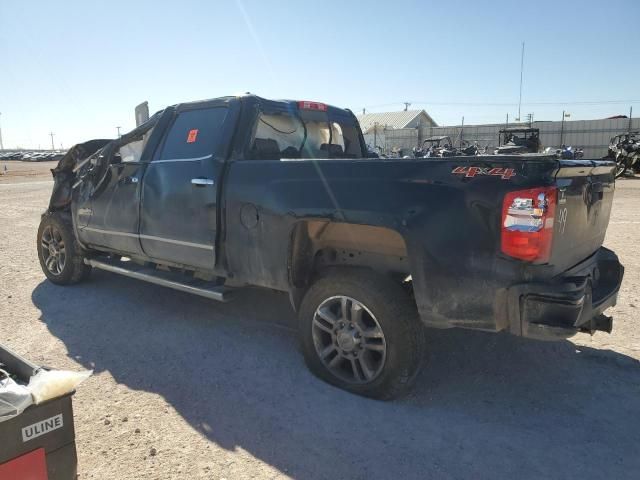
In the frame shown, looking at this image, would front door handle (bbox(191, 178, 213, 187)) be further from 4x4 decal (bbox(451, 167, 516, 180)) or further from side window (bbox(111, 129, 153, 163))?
4x4 decal (bbox(451, 167, 516, 180))

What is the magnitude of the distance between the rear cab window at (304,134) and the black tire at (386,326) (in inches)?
57.8

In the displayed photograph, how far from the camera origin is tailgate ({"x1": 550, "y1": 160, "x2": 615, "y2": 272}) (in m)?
2.89

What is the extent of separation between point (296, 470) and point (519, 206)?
1.82 meters

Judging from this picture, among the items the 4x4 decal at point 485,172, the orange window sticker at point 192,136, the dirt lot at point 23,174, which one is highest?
the orange window sticker at point 192,136

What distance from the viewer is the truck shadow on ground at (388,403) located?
108 inches

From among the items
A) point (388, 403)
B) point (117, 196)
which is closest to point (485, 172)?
point (388, 403)

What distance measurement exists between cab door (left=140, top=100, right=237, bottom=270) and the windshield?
0.32 m

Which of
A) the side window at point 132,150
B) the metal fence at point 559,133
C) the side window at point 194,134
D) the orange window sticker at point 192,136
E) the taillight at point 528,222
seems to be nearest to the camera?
the taillight at point 528,222

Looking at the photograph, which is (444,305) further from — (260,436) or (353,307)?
(260,436)

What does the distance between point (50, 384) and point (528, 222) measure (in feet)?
7.74

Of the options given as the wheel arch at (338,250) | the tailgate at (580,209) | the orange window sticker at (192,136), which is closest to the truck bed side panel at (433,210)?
the wheel arch at (338,250)

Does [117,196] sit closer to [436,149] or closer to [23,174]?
[436,149]

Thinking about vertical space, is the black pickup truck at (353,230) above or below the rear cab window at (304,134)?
below

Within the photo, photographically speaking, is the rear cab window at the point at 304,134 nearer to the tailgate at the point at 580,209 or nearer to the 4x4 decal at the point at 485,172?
the 4x4 decal at the point at 485,172
